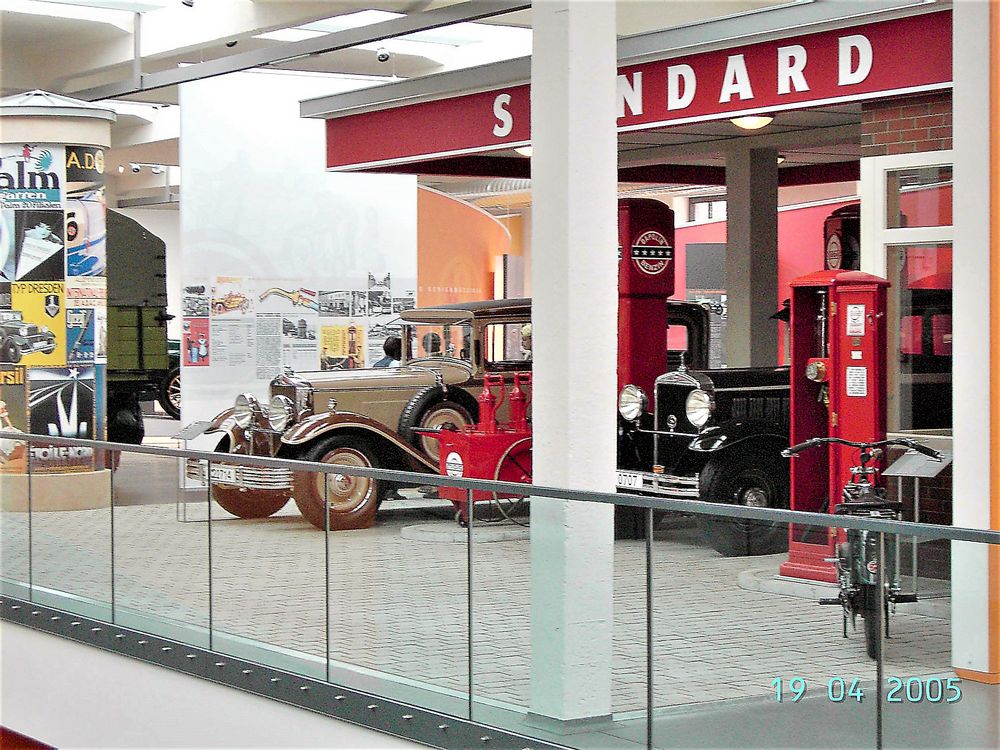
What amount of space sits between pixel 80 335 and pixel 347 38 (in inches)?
128

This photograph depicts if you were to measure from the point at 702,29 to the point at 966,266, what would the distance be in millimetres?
3196

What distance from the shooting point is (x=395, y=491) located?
17.8 ft

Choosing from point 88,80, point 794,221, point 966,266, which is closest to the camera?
point 966,266

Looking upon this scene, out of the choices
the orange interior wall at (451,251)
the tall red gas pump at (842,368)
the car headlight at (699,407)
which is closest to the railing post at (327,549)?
the tall red gas pump at (842,368)

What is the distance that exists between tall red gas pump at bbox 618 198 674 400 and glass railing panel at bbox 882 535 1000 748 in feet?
17.4

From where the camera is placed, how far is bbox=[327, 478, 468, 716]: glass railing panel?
5.22 meters

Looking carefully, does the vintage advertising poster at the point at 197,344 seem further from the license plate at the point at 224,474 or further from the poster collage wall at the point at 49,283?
the license plate at the point at 224,474

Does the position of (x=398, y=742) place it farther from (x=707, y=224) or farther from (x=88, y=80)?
(x=707, y=224)

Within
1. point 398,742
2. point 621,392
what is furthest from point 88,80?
point 398,742

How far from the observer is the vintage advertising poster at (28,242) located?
11539mm

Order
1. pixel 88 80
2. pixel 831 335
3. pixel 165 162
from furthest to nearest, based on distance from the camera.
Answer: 1. pixel 165 162
2. pixel 88 80
3. pixel 831 335

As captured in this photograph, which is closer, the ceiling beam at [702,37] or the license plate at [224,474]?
the license plate at [224,474]

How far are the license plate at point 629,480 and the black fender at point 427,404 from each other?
1.88 meters
